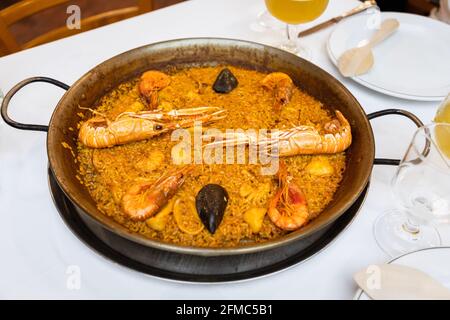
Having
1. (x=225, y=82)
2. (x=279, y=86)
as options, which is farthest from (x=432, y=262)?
(x=225, y=82)

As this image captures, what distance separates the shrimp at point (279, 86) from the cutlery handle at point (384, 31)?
17.1 inches

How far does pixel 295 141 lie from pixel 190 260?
1.44 ft

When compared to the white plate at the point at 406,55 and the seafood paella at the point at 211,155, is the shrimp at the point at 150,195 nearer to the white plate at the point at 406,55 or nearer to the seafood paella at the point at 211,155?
the seafood paella at the point at 211,155

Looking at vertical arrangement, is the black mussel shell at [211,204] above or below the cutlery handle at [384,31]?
below

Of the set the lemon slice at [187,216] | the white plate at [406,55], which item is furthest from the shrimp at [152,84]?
the white plate at [406,55]

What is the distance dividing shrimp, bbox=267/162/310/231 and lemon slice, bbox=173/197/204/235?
6.9 inches

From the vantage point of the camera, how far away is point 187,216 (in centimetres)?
109

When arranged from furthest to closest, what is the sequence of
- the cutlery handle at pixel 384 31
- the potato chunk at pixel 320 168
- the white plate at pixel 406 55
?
the cutlery handle at pixel 384 31 < the white plate at pixel 406 55 < the potato chunk at pixel 320 168

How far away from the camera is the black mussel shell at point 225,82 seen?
1428 millimetres

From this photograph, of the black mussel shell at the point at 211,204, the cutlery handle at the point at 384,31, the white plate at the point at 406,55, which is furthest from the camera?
the cutlery handle at the point at 384,31

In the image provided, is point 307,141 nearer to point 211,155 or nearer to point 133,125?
point 211,155
